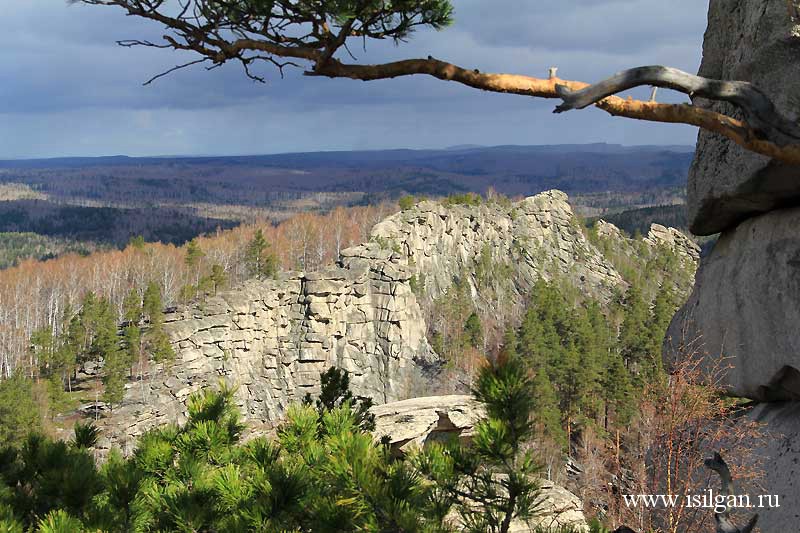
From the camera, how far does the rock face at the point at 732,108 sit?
608cm

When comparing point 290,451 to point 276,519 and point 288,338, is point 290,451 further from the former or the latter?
point 288,338

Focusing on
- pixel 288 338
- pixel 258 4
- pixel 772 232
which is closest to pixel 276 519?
pixel 258 4

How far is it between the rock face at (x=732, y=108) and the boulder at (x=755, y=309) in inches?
12.4

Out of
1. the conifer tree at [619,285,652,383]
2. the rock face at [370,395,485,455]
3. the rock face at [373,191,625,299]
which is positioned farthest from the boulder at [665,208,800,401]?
the rock face at [373,191,625,299]

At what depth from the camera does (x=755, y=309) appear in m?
7.23

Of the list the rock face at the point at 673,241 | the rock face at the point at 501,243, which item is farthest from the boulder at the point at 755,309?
the rock face at the point at 673,241

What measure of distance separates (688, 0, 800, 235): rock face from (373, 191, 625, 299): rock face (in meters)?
62.6

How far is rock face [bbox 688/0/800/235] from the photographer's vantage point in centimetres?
608

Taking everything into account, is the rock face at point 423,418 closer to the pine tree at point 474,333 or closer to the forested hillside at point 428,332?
the forested hillside at point 428,332

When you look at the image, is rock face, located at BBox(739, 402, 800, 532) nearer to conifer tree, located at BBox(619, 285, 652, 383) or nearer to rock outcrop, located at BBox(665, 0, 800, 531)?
rock outcrop, located at BBox(665, 0, 800, 531)

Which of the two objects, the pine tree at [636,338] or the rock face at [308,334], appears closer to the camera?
the pine tree at [636,338]

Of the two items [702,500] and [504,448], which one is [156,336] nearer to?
[702,500]

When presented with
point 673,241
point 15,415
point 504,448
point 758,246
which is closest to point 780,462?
point 758,246

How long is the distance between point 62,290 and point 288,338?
34.9 m
